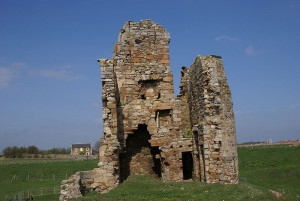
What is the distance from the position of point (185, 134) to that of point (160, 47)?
5074mm

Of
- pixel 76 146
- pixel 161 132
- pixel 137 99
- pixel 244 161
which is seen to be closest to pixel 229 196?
pixel 161 132

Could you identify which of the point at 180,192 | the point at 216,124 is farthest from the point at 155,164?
the point at 180,192

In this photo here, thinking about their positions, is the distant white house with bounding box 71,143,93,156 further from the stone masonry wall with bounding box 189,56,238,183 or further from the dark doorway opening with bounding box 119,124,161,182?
the stone masonry wall with bounding box 189,56,238,183

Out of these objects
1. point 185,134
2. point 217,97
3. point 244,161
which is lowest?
point 244,161

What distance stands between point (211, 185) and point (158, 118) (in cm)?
533

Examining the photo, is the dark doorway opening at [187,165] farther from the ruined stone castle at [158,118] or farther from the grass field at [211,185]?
the grass field at [211,185]

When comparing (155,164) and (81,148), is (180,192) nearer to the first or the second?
(155,164)

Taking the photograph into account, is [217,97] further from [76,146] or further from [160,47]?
[76,146]

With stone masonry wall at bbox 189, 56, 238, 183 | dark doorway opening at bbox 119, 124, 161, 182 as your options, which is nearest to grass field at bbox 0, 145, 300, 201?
stone masonry wall at bbox 189, 56, 238, 183

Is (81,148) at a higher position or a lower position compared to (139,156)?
higher

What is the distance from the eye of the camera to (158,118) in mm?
19953

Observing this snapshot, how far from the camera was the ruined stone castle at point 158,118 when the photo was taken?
17031mm

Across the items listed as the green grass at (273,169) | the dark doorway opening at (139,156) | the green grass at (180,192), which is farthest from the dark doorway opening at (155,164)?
the green grass at (273,169)

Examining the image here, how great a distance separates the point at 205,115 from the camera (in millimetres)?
17172
